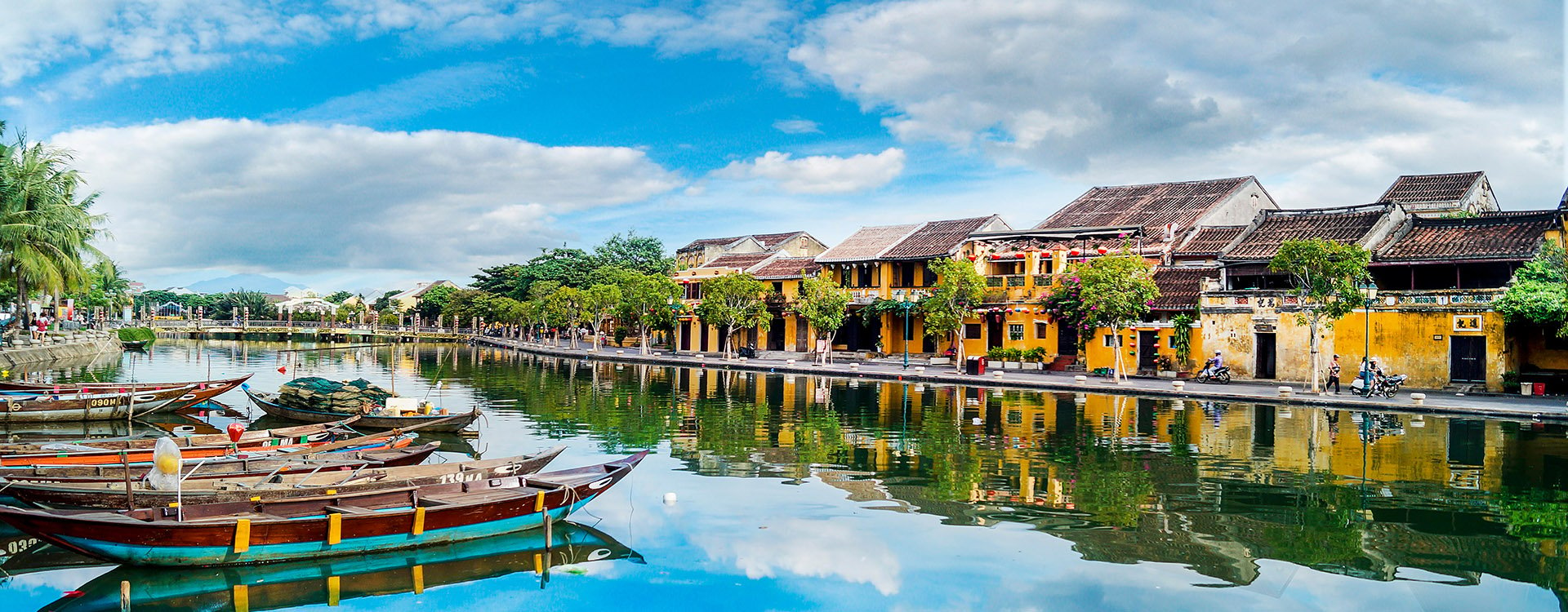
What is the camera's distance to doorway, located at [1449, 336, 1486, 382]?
29844 millimetres

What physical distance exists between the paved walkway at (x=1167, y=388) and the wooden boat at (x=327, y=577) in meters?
22.6

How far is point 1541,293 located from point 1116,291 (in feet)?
37.5

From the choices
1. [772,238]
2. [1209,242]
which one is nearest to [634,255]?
[772,238]

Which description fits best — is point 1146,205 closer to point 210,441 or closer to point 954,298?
point 954,298

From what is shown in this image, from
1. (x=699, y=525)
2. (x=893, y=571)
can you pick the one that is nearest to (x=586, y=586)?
(x=699, y=525)

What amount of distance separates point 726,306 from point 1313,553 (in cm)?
3734

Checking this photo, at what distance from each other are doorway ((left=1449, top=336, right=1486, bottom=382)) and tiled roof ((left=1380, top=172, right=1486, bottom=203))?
15389 millimetres

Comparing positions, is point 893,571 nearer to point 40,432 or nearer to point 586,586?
point 586,586

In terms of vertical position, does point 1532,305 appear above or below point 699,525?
above

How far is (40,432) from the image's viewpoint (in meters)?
23.0

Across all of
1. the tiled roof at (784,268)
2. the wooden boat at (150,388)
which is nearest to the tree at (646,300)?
the tiled roof at (784,268)

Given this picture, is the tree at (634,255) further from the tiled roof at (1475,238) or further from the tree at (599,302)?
the tiled roof at (1475,238)

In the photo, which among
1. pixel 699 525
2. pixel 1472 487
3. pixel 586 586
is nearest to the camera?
pixel 586 586

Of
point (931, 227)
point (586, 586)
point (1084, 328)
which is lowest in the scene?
point (586, 586)
